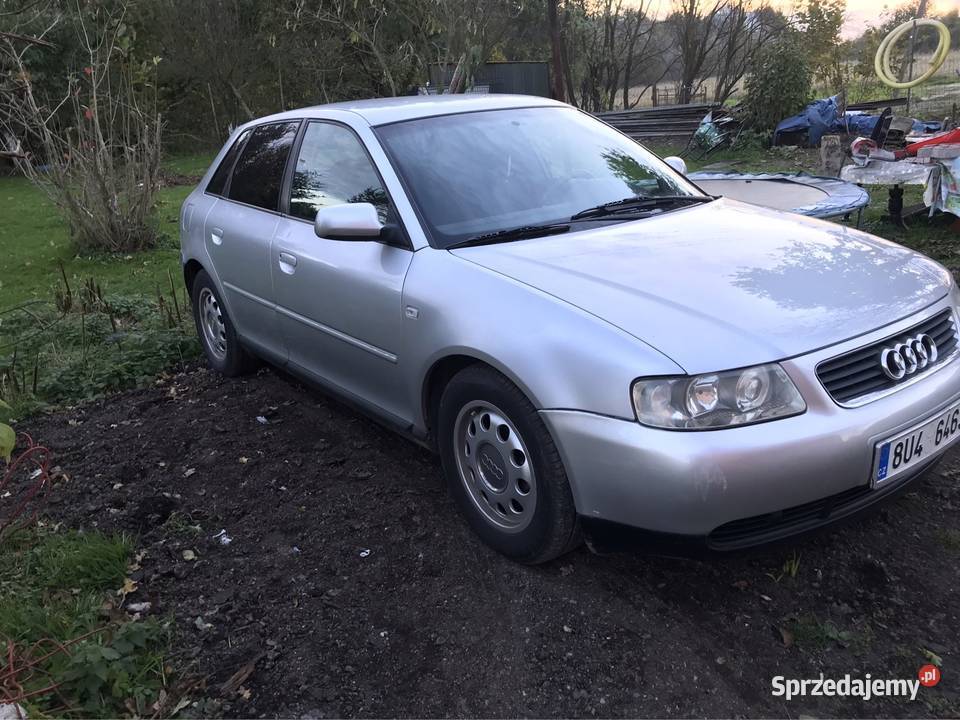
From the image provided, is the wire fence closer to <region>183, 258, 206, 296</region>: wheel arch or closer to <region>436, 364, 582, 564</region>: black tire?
<region>183, 258, 206, 296</region>: wheel arch

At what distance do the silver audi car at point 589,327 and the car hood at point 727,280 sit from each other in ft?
0.03

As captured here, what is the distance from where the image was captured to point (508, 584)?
9.14 ft

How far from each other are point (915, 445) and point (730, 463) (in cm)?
74

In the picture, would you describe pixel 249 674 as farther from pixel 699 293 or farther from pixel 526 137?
pixel 526 137

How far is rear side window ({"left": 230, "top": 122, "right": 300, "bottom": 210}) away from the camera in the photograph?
418 centimetres

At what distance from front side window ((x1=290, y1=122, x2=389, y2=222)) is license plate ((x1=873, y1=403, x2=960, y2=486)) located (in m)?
2.07

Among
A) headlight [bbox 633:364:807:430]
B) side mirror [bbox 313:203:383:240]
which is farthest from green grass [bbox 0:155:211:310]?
headlight [bbox 633:364:807:430]

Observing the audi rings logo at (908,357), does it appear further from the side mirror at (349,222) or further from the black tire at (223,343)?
the black tire at (223,343)

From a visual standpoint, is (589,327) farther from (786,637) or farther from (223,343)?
(223,343)

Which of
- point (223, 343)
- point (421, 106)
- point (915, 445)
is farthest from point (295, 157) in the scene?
point (915, 445)

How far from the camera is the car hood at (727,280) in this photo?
2.36 meters

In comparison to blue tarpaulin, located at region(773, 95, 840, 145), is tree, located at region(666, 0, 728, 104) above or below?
above

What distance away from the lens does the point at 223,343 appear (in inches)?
198

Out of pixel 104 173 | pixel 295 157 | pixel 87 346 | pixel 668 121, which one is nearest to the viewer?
pixel 295 157
